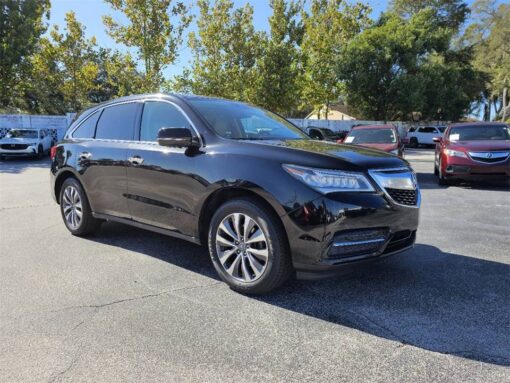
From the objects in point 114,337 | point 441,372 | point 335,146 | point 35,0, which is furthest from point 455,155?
point 35,0

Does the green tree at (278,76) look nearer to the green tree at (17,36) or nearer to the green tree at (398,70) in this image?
the green tree at (398,70)

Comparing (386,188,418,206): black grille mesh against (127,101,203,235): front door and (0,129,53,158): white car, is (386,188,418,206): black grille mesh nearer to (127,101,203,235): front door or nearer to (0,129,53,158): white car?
(127,101,203,235): front door

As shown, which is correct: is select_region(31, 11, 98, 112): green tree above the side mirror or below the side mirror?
above

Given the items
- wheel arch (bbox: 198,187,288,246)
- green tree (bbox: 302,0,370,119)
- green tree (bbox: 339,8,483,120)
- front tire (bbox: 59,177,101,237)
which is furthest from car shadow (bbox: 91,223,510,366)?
green tree (bbox: 339,8,483,120)

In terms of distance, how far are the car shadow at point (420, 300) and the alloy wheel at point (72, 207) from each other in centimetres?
122

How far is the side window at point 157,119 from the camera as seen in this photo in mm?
4398

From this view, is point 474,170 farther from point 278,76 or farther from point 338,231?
point 278,76

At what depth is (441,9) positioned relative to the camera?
152ft

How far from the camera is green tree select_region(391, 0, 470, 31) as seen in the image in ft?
149

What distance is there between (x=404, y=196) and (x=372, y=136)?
8.00 meters

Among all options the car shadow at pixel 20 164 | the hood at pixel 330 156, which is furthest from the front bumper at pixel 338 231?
the car shadow at pixel 20 164

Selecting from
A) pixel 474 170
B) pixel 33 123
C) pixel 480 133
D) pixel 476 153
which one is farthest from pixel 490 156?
pixel 33 123

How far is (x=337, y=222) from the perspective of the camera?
324cm

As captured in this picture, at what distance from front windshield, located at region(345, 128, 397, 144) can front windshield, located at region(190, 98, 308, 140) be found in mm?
6571
